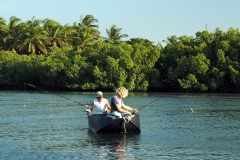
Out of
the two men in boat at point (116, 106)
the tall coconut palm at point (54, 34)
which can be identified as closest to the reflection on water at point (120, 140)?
the two men in boat at point (116, 106)

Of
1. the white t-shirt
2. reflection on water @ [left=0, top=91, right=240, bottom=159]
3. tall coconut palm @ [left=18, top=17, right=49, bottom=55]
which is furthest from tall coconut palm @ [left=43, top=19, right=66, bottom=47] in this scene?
the white t-shirt

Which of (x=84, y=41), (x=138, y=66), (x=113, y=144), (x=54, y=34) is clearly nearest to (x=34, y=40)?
(x=54, y=34)

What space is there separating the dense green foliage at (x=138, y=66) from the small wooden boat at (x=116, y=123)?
180 feet

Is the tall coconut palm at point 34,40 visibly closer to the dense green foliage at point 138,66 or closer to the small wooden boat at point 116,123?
the dense green foliage at point 138,66

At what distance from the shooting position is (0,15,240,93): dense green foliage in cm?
7812

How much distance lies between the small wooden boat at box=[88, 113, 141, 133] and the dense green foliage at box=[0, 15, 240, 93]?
54939 millimetres

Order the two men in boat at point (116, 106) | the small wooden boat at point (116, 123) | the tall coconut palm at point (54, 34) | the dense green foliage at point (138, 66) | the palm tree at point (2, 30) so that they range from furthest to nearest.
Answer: the tall coconut palm at point (54, 34) → the palm tree at point (2, 30) → the dense green foliage at point (138, 66) → the small wooden boat at point (116, 123) → the two men in boat at point (116, 106)

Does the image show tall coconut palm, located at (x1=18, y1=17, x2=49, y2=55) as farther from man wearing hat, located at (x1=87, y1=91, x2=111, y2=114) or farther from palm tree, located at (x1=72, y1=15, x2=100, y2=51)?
man wearing hat, located at (x1=87, y1=91, x2=111, y2=114)

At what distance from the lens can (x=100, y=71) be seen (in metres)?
80.9

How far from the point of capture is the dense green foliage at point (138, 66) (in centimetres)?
7812

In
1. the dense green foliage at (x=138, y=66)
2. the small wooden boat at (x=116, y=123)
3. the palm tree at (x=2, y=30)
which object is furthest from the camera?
the palm tree at (x=2, y=30)

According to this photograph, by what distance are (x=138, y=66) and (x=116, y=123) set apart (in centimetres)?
6003

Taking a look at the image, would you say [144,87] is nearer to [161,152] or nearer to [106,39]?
[106,39]

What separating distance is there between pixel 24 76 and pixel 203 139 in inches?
2686
